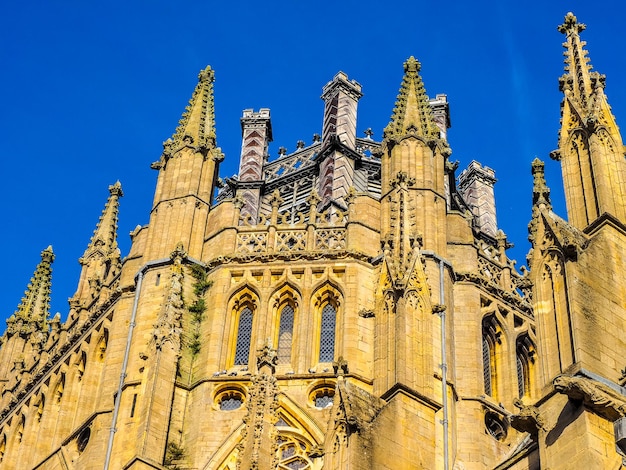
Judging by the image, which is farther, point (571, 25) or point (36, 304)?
point (36, 304)

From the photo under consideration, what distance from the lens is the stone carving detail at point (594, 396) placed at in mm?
17172

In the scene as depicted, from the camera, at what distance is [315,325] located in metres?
30.6

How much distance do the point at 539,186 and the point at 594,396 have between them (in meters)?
8.25

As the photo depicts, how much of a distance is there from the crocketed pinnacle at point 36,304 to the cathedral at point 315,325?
121 cm

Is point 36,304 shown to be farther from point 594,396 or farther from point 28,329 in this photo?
point 594,396

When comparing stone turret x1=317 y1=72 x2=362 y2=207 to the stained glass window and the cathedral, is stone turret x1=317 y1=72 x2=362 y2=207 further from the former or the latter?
the stained glass window

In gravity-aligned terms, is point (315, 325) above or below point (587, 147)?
above

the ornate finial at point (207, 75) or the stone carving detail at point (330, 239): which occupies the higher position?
the ornate finial at point (207, 75)

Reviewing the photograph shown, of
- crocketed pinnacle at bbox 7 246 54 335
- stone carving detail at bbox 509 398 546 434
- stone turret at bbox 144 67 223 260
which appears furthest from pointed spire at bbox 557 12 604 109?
crocketed pinnacle at bbox 7 246 54 335

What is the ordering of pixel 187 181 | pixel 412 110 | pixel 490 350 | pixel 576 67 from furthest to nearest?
pixel 412 110 → pixel 187 181 → pixel 490 350 → pixel 576 67

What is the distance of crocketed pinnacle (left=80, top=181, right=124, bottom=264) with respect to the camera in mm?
39375

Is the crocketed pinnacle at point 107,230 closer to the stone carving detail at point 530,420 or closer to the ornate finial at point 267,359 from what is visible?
the ornate finial at point 267,359

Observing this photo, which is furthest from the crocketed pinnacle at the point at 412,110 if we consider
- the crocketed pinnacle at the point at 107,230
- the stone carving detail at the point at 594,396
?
the stone carving detail at the point at 594,396

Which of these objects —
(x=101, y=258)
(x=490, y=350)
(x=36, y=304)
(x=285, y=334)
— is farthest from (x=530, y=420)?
(x=36, y=304)
